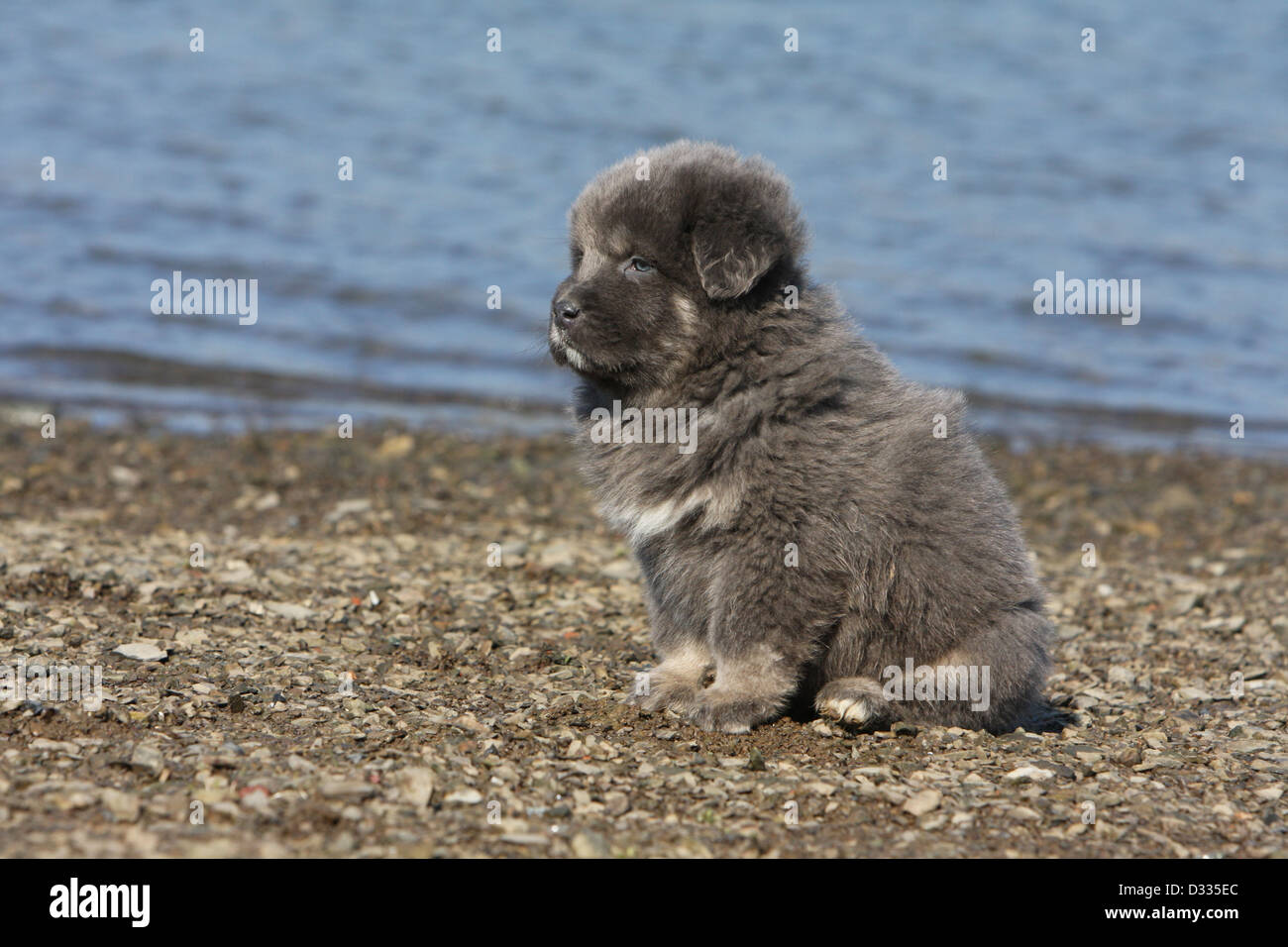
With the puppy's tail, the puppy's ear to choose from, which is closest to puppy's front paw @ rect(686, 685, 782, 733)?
the puppy's tail

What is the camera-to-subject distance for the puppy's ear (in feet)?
15.7

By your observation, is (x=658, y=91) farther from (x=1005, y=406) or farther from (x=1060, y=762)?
(x=1060, y=762)

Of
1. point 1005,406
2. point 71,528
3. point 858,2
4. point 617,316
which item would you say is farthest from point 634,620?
point 858,2

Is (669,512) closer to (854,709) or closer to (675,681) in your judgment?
(675,681)

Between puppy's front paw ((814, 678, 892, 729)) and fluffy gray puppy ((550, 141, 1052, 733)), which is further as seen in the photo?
puppy's front paw ((814, 678, 892, 729))

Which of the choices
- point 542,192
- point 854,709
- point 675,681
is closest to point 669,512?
point 675,681

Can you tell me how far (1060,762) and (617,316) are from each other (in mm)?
2223

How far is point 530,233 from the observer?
13.7 meters

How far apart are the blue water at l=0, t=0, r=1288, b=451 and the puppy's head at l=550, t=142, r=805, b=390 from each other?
2.08 ft

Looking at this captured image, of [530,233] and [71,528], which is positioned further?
[530,233]

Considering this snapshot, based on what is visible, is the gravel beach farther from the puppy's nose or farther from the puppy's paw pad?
the puppy's nose

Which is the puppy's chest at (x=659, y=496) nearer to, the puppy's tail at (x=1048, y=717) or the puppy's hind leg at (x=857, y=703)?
the puppy's hind leg at (x=857, y=703)
